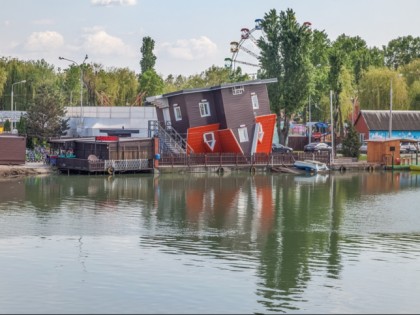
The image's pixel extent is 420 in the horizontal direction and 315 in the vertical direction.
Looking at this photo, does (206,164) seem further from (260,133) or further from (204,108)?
(260,133)

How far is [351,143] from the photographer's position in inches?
4038

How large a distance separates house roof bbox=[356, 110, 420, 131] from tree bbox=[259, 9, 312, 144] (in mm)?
14497

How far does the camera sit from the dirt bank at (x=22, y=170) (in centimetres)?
7788

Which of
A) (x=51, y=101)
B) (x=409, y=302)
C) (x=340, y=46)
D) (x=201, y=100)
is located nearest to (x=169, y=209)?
(x=409, y=302)

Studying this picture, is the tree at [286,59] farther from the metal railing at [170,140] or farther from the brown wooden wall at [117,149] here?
the brown wooden wall at [117,149]

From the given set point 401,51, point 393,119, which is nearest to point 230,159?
point 393,119

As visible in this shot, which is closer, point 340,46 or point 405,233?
point 405,233

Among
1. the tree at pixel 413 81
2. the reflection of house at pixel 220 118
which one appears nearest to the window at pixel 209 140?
the reflection of house at pixel 220 118

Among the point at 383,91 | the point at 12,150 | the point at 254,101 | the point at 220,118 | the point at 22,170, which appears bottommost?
the point at 22,170

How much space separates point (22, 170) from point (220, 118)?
79.5 ft

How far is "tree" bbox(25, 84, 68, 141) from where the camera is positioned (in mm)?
95688

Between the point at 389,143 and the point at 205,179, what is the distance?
2811cm

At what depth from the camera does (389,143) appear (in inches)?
3839

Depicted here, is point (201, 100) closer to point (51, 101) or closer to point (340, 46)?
point (51, 101)
